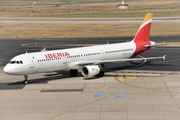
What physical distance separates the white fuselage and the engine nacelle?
1.95m

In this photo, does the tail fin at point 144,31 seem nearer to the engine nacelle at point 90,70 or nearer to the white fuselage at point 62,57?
the white fuselage at point 62,57

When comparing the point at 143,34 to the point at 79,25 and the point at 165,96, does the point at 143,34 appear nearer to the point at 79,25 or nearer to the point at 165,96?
the point at 165,96

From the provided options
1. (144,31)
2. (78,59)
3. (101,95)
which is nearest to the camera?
(101,95)

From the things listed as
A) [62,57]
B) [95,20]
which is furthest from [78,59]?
[95,20]

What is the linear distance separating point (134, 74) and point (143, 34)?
30.6ft

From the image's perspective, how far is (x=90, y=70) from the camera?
165 feet

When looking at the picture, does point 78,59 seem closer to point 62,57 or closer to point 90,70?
point 62,57

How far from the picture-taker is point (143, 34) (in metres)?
60.7

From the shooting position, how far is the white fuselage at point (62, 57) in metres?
47.8

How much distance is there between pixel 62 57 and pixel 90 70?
462cm

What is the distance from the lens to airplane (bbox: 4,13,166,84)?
1886 inches

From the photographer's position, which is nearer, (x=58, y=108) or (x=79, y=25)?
(x=58, y=108)

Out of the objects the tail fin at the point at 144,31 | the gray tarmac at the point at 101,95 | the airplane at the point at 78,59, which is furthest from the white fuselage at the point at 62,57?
the gray tarmac at the point at 101,95

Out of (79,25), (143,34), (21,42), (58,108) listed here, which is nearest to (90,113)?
(58,108)
